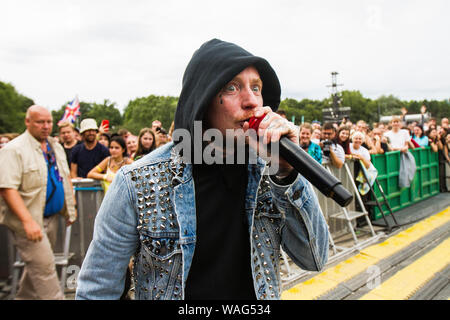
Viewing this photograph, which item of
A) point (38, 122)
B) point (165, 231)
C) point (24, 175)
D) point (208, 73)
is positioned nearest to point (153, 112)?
point (38, 122)

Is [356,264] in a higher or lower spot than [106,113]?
lower

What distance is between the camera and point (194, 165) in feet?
4.66

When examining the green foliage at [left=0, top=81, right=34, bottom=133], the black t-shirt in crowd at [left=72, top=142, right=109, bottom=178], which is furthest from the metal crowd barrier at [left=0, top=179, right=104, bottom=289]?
the green foliage at [left=0, top=81, right=34, bottom=133]

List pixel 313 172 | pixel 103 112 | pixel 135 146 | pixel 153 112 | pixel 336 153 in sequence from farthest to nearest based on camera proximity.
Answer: pixel 103 112 < pixel 153 112 < pixel 336 153 < pixel 135 146 < pixel 313 172

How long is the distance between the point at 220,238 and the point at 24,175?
313 cm

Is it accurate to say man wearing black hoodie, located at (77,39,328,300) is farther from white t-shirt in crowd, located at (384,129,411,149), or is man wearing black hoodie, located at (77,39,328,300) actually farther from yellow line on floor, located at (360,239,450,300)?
white t-shirt in crowd, located at (384,129,411,149)

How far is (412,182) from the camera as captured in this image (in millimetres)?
8445

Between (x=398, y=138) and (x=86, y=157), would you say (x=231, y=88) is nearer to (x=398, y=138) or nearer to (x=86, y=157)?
(x=86, y=157)

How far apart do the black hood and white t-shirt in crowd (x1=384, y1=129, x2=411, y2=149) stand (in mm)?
7967

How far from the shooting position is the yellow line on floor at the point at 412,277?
3.80 metres

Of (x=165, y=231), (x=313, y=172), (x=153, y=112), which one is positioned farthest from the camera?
(x=153, y=112)

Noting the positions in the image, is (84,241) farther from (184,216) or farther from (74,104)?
(74,104)

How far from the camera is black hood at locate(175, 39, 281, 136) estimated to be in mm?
1298

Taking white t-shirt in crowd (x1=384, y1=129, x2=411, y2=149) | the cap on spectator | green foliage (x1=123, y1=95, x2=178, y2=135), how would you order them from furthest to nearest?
green foliage (x1=123, y1=95, x2=178, y2=135), white t-shirt in crowd (x1=384, y1=129, x2=411, y2=149), the cap on spectator
